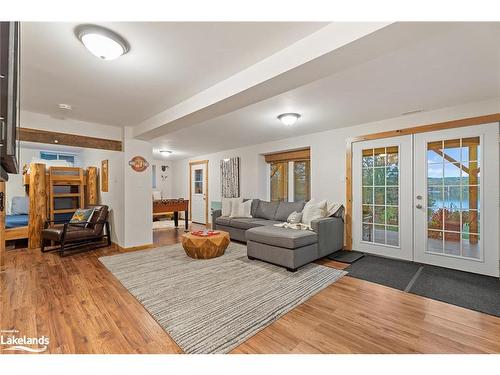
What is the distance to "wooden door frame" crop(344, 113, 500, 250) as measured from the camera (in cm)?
290

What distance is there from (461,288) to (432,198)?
1.29 metres

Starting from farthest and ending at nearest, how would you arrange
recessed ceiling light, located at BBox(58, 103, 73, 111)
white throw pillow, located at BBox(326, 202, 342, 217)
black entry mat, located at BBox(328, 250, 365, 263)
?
white throw pillow, located at BBox(326, 202, 342, 217) < black entry mat, located at BBox(328, 250, 365, 263) < recessed ceiling light, located at BBox(58, 103, 73, 111)

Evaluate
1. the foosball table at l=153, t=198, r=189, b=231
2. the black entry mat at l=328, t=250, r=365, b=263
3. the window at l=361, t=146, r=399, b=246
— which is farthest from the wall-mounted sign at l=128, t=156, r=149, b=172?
the window at l=361, t=146, r=399, b=246

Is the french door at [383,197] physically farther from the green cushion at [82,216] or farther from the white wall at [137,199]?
the green cushion at [82,216]

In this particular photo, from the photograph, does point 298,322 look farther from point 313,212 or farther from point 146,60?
point 146,60

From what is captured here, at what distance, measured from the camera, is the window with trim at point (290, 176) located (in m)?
5.12

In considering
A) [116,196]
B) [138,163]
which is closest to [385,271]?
[138,163]

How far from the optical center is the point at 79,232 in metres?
3.98

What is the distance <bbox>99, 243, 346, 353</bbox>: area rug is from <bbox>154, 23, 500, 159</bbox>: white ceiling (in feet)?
7.21

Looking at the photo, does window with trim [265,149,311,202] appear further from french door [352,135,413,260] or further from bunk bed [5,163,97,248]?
bunk bed [5,163,97,248]

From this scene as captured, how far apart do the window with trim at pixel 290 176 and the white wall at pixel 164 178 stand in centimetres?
462
